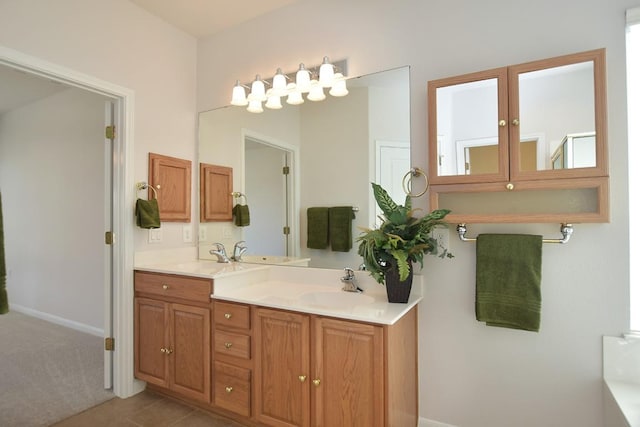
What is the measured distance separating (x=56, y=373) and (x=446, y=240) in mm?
3022

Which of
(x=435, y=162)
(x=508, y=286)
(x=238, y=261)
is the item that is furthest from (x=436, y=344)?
(x=238, y=261)

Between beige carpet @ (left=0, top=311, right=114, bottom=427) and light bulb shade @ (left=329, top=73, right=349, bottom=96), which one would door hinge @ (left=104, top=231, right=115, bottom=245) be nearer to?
beige carpet @ (left=0, top=311, right=114, bottom=427)

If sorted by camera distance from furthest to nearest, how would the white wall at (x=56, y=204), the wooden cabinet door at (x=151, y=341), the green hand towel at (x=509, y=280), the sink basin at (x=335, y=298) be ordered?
the white wall at (x=56, y=204)
the wooden cabinet door at (x=151, y=341)
the sink basin at (x=335, y=298)
the green hand towel at (x=509, y=280)

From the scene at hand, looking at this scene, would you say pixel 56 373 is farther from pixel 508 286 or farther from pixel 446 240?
pixel 508 286

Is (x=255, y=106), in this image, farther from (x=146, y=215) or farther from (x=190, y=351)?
(x=190, y=351)

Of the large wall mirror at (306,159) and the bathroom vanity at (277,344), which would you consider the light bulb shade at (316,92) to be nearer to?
the large wall mirror at (306,159)

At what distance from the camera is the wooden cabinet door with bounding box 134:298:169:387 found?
2.16 metres

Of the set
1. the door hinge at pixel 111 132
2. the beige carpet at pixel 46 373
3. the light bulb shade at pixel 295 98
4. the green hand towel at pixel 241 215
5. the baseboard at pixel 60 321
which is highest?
the light bulb shade at pixel 295 98

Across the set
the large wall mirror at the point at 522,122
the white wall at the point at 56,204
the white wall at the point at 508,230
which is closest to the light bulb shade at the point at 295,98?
the white wall at the point at 508,230

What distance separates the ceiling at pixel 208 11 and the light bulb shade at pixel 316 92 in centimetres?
64

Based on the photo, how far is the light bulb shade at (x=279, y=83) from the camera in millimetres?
2211

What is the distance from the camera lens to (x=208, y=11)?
92.7 inches

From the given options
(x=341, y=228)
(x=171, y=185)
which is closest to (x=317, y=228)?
(x=341, y=228)

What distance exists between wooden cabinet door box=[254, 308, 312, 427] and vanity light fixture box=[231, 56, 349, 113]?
1.36 metres
